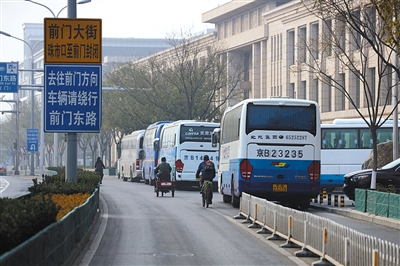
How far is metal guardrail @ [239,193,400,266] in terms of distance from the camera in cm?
1059

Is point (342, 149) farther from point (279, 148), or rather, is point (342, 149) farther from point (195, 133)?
point (279, 148)

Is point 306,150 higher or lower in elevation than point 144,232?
higher

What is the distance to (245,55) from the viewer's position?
85.9m

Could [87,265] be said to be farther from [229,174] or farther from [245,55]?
[245,55]

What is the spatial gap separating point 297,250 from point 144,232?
166 inches

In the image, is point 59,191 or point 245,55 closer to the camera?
point 59,191

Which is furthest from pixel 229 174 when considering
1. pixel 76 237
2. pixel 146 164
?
pixel 146 164

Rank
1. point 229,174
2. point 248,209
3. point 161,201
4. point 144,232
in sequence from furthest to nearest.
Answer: point 161,201 → point 229,174 → point 248,209 → point 144,232

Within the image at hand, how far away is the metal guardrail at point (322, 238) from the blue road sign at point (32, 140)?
55141mm

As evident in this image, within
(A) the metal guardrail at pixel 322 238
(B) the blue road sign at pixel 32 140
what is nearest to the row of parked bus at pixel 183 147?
(A) the metal guardrail at pixel 322 238

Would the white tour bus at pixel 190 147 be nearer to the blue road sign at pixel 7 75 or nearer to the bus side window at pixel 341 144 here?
the bus side window at pixel 341 144

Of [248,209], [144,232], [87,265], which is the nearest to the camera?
[87,265]


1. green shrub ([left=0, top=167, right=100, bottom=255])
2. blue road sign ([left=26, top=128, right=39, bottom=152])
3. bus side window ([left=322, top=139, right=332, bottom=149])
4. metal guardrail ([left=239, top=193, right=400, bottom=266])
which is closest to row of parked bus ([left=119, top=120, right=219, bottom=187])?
bus side window ([left=322, top=139, right=332, bottom=149])

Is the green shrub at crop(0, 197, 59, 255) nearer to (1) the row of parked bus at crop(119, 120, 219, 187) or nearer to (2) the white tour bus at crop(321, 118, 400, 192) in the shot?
(2) the white tour bus at crop(321, 118, 400, 192)
